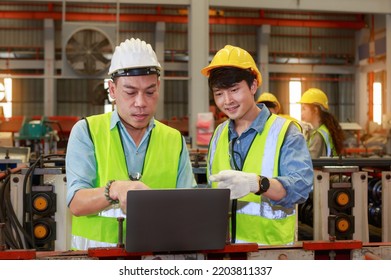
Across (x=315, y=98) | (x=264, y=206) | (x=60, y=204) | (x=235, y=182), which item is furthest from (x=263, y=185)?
(x=315, y=98)

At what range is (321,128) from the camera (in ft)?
14.3

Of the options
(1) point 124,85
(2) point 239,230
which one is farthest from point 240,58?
(2) point 239,230

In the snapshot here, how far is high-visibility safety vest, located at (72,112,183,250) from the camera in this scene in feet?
6.45

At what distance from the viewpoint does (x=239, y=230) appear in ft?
7.50

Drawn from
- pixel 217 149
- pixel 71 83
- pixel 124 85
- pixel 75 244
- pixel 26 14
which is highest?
pixel 26 14

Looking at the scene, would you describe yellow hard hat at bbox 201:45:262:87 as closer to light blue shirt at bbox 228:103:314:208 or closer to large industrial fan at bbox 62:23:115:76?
light blue shirt at bbox 228:103:314:208

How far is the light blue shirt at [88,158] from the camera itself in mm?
1869

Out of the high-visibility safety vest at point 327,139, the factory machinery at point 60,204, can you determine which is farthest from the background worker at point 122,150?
the high-visibility safety vest at point 327,139

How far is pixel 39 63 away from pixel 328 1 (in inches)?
309

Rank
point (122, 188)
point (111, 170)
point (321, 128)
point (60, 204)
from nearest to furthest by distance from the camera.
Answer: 1. point (122, 188)
2. point (111, 170)
3. point (60, 204)
4. point (321, 128)

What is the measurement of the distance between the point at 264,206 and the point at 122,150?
0.60 metres

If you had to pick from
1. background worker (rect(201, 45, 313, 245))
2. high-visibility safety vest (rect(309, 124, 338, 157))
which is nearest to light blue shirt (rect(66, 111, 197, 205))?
background worker (rect(201, 45, 313, 245))

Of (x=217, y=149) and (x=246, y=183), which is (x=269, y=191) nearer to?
(x=246, y=183)

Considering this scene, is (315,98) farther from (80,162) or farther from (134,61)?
(80,162)
